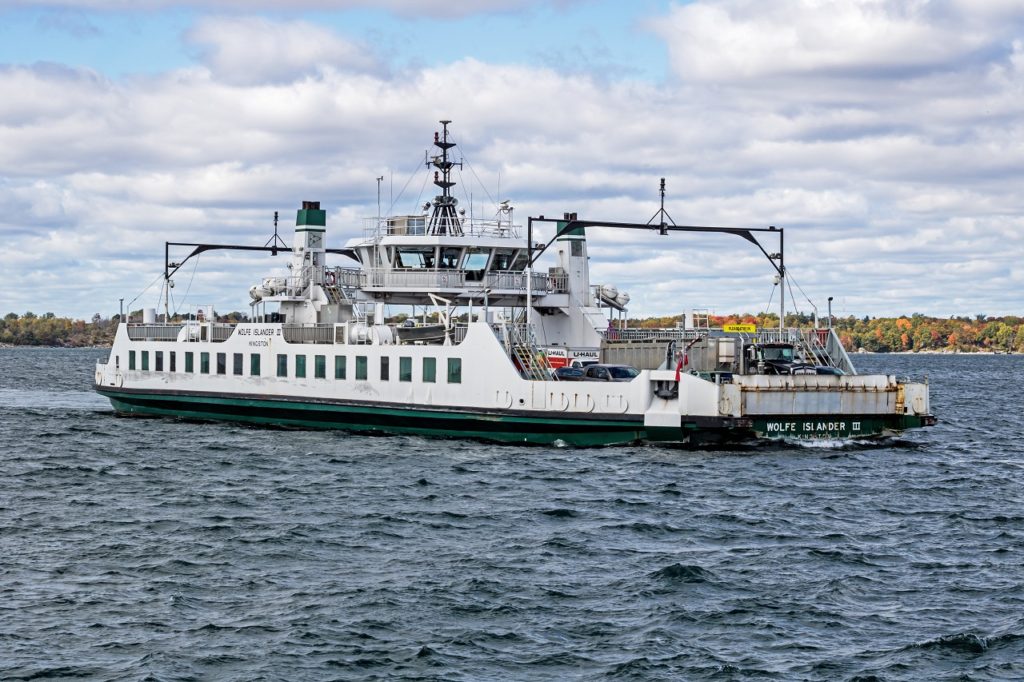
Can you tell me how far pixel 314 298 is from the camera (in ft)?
169

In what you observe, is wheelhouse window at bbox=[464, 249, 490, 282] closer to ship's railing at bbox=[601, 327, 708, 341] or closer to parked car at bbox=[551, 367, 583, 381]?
ship's railing at bbox=[601, 327, 708, 341]

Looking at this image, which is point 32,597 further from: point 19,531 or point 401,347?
point 401,347

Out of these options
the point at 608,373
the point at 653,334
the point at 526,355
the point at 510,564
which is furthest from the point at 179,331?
the point at 510,564

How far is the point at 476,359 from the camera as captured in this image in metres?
40.3

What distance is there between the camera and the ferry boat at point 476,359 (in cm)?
3744

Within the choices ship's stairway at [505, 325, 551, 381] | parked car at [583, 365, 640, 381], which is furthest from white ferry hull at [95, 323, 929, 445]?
parked car at [583, 365, 640, 381]

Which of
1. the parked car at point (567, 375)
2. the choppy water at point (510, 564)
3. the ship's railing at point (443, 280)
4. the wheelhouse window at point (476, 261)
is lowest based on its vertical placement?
the choppy water at point (510, 564)

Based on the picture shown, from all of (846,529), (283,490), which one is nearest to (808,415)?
(846,529)

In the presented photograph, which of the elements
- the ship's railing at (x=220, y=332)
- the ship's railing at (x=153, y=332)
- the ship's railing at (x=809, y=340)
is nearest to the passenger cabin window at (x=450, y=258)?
the ship's railing at (x=809, y=340)

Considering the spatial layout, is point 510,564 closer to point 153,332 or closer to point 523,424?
point 523,424

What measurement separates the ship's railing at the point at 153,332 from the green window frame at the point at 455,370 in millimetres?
17222

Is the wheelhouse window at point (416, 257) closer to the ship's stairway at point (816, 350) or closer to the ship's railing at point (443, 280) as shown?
the ship's railing at point (443, 280)

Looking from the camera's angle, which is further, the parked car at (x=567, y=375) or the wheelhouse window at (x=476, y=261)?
the wheelhouse window at (x=476, y=261)

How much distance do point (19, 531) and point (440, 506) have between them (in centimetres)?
926
